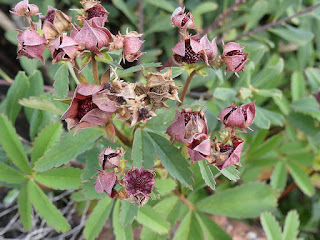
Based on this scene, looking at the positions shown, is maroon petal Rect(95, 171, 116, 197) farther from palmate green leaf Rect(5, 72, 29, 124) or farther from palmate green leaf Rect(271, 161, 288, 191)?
palmate green leaf Rect(271, 161, 288, 191)

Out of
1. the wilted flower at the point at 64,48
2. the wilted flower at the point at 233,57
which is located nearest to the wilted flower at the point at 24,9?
the wilted flower at the point at 64,48

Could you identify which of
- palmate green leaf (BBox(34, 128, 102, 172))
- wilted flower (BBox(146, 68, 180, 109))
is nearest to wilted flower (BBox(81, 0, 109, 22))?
wilted flower (BBox(146, 68, 180, 109))

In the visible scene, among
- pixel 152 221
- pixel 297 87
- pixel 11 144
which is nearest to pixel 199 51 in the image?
pixel 152 221

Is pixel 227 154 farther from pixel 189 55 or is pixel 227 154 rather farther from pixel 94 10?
pixel 94 10

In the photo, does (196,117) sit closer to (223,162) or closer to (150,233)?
(223,162)

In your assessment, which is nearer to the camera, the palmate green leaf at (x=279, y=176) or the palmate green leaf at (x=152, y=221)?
the palmate green leaf at (x=152, y=221)

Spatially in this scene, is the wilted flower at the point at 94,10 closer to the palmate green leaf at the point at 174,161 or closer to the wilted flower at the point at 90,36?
the wilted flower at the point at 90,36
